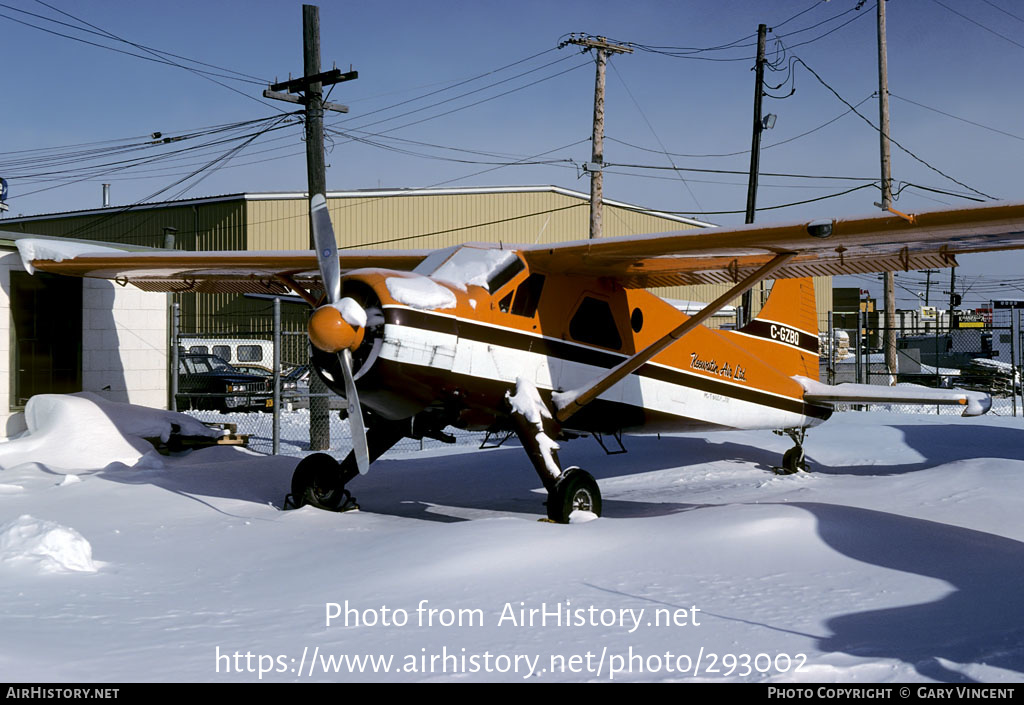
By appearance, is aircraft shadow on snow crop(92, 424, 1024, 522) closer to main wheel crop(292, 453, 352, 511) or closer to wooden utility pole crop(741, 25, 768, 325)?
main wheel crop(292, 453, 352, 511)

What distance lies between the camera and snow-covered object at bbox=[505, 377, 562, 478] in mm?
8719

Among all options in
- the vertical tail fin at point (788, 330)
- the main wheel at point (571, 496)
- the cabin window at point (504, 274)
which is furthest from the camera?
the vertical tail fin at point (788, 330)

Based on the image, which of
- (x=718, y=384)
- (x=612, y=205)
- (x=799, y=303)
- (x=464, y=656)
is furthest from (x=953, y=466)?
Result: (x=612, y=205)

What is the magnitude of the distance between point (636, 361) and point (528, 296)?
130 centimetres

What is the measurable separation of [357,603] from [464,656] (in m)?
1.30

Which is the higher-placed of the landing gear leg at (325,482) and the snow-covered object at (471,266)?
the snow-covered object at (471,266)

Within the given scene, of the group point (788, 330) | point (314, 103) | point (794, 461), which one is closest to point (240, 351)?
point (314, 103)

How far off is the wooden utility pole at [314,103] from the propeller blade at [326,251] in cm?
666

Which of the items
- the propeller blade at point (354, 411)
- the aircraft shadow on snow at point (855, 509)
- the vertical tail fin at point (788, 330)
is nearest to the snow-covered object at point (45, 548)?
the propeller blade at point (354, 411)

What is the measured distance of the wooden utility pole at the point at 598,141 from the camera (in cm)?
2431

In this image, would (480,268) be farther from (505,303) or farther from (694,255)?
(694,255)

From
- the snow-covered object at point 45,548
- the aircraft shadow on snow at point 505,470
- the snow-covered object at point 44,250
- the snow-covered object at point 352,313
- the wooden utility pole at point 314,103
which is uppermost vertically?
the wooden utility pole at point 314,103

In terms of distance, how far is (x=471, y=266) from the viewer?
8836mm

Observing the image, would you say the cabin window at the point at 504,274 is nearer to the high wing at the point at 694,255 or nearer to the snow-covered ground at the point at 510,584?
the high wing at the point at 694,255
